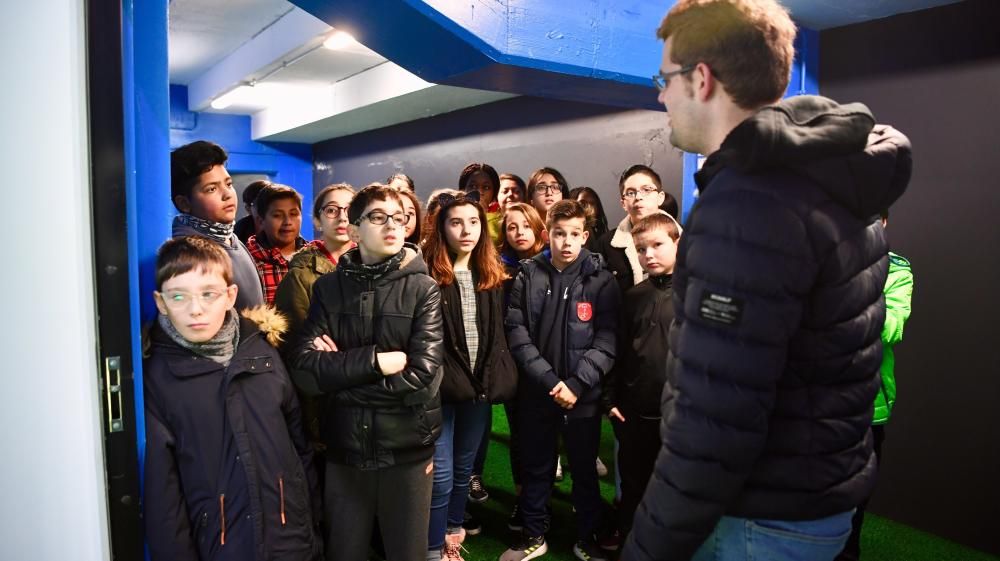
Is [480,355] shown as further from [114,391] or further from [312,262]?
[114,391]

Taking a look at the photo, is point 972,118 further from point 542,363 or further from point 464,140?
point 464,140

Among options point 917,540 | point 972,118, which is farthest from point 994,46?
point 917,540

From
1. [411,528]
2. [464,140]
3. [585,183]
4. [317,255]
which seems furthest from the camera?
[464,140]

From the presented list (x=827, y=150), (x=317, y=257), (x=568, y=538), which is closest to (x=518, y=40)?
(x=317, y=257)

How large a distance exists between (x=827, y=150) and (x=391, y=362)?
5.10 ft

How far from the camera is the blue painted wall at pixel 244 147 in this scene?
995 centimetres

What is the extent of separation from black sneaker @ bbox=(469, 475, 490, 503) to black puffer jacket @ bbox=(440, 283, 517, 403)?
38.1 inches

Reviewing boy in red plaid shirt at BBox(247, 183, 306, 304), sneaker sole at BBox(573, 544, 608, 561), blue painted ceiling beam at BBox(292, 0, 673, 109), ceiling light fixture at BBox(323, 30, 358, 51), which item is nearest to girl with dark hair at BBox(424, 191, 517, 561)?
sneaker sole at BBox(573, 544, 608, 561)

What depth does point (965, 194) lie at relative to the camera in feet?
10.4

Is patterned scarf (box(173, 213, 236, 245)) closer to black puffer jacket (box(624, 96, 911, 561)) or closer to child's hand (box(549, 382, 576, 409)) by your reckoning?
child's hand (box(549, 382, 576, 409))

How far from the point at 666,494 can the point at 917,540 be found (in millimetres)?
2805

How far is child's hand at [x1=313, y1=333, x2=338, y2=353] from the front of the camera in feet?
7.80

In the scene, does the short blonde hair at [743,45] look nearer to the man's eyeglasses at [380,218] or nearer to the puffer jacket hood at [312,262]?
the man's eyeglasses at [380,218]

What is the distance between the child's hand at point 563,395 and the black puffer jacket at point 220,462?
1265mm
